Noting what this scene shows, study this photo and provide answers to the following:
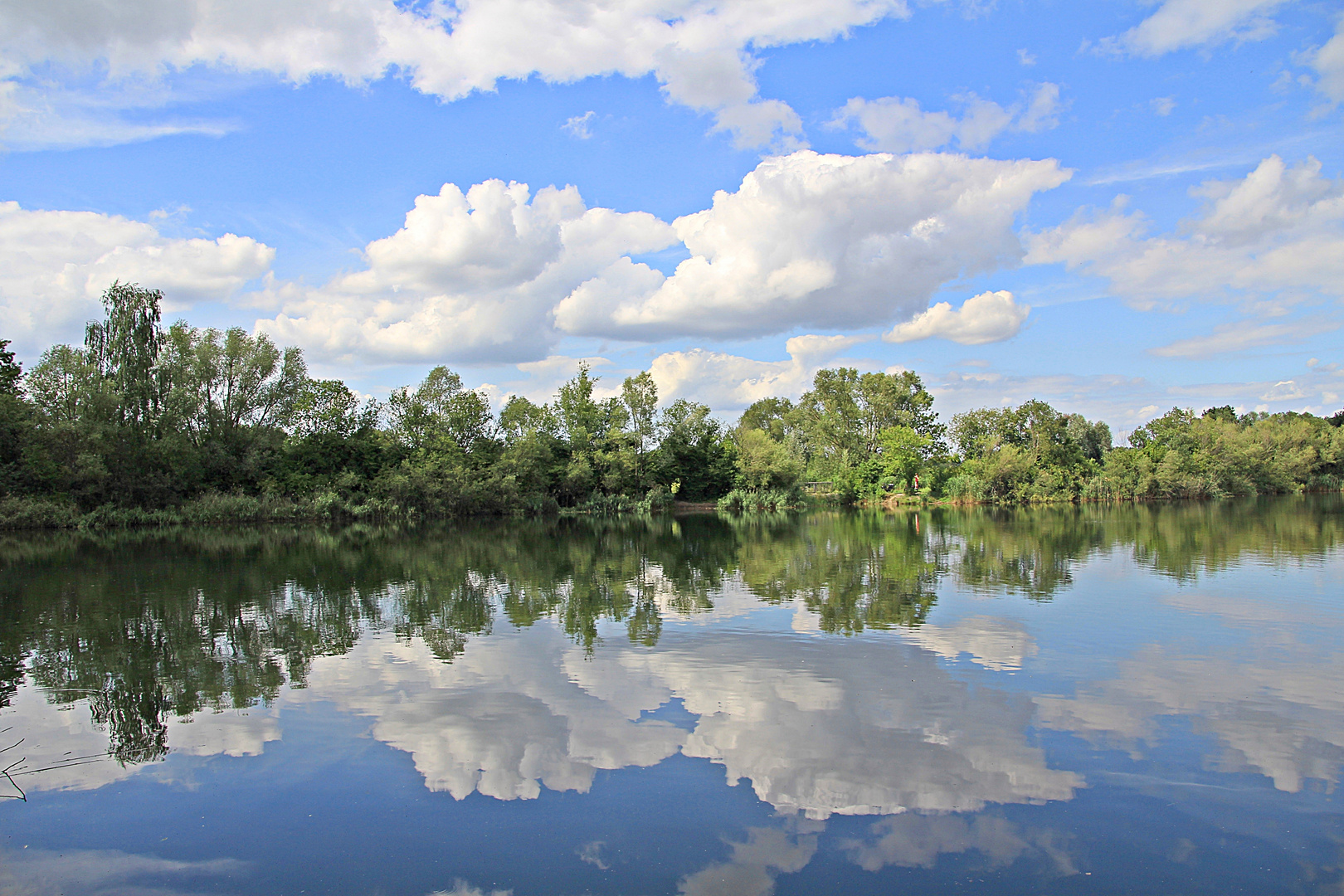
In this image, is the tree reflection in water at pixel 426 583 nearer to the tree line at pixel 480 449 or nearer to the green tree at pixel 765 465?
the tree line at pixel 480 449

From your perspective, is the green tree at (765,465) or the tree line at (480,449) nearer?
the tree line at (480,449)

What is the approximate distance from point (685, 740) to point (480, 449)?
151 feet

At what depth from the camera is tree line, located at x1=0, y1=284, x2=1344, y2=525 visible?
37.0 m

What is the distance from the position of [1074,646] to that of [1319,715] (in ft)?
9.42

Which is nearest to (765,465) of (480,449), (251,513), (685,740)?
(480,449)

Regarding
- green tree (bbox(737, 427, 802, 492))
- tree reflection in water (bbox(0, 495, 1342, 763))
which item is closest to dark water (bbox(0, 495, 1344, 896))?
tree reflection in water (bbox(0, 495, 1342, 763))

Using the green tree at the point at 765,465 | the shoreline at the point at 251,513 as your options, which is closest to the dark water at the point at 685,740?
the shoreline at the point at 251,513

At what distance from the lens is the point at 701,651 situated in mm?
9977

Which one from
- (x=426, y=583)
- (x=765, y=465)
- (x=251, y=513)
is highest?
(x=765, y=465)

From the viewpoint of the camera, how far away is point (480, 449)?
167 ft

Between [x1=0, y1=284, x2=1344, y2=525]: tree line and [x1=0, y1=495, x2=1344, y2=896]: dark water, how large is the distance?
27089 mm

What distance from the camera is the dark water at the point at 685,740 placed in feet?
15.7

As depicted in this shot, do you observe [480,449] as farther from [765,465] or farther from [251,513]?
[765,465]

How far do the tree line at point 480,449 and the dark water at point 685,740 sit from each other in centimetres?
2709
